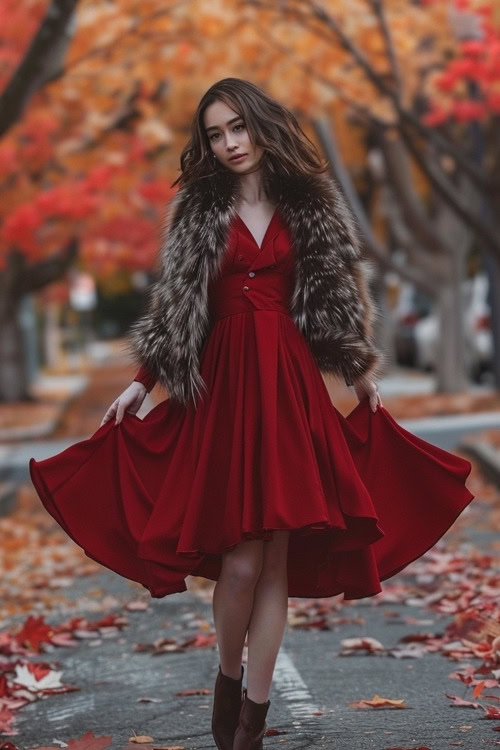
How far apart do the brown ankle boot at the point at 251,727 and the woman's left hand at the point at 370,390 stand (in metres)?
0.93

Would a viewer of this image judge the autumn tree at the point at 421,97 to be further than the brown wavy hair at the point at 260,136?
Yes

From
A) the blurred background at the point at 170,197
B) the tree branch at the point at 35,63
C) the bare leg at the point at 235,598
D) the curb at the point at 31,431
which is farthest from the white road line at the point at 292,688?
the curb at the point at 31,431

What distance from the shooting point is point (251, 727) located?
370cm

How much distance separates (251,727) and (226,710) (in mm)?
154

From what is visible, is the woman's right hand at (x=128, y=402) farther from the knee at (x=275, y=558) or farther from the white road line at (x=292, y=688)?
the white road line at (x=292, y=688)

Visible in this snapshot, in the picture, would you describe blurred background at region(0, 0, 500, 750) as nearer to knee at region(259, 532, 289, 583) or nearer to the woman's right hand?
the woman's right hand

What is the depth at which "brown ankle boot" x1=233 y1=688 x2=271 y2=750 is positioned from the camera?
12.1 ft

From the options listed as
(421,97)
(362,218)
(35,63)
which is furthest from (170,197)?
(362,218)

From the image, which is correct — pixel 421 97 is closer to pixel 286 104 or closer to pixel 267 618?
pixel 286 104

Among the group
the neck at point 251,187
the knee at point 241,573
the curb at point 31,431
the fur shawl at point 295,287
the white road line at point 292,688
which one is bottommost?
the white road line at point 292,688

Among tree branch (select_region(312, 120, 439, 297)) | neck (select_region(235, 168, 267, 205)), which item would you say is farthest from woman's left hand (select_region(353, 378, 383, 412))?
tree branch (select_region(312, 120, 439, 297))

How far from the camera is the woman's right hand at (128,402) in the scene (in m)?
3.96

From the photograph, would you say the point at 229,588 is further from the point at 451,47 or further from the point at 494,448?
the point at 451,47

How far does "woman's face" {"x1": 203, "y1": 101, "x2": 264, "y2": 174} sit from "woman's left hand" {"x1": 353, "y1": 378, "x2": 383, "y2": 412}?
702 mm
